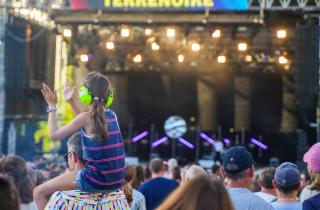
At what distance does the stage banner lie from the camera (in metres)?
22.0

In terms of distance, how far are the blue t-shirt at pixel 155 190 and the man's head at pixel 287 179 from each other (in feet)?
10.6

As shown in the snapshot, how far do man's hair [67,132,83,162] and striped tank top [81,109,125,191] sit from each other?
15 centimetres

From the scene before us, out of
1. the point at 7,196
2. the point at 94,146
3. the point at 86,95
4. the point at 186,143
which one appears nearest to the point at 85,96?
the point at 86,95

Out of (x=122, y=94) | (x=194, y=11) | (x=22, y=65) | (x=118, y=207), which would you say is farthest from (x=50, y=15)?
(x=118, y=207)

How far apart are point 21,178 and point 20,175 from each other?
0.02 meters

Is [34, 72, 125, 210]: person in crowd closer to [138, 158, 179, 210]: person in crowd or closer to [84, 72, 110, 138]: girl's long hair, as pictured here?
[84, 72, 110, 138]: girl's long hair

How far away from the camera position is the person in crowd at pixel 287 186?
6625mm

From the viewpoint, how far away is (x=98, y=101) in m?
5.38

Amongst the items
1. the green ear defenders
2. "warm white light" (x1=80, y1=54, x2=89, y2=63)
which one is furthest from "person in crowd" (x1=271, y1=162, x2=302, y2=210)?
"warm white light" (x1=80, y1=54, x2=89, y2=63)

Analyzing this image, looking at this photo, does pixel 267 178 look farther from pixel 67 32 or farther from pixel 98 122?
pixel 67 32

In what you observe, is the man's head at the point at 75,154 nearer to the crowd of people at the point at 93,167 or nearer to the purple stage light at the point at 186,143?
the crowd of people at the point at 93,167

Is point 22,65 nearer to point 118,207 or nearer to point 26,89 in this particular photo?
point 26,89

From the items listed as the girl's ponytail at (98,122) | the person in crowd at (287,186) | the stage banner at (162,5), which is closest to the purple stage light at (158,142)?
the stage banner at (162,5)

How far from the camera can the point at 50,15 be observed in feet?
79.4
